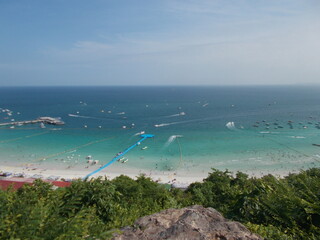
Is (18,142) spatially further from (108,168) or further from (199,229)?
(199,229)

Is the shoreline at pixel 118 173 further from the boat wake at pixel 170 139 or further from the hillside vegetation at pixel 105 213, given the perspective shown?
the hillside vegetation at pixel 105 213

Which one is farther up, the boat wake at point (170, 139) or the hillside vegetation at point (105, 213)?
the hillside vegetation at point (105, 213)

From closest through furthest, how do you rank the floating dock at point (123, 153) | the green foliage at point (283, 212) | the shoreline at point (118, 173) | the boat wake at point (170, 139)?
the green foliage at point (283, 212), the shoreline at point (118, 173), the floating dock at point (123, 153), the boat wake at point (170, 139)

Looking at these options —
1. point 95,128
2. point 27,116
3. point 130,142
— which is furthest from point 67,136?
point 27,116

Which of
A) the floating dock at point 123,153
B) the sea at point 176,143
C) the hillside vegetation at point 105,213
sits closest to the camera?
the hillside vegetation at point 105,213

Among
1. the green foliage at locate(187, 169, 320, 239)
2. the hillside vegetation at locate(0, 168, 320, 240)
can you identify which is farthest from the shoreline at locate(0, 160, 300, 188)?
the green foliage at locate(187, 169, 320, 239)

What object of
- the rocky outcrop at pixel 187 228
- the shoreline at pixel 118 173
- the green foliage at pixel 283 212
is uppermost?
the rocky outcrop at pixel 187 228

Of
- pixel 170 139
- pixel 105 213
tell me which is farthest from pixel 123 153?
pixel 105 213

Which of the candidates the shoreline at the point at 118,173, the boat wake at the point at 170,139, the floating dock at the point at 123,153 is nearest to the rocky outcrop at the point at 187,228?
the shoreline at the point at 118,173

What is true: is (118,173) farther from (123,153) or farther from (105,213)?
(105,213)

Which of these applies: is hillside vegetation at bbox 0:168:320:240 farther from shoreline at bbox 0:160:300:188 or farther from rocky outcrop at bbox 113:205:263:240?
shoreline at bbox 0:160:300:188
